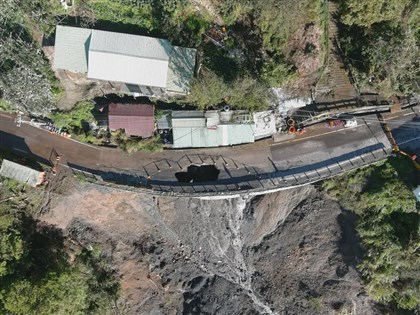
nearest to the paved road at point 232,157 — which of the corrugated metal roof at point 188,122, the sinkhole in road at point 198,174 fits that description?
the sinkhole in road at point 198,174

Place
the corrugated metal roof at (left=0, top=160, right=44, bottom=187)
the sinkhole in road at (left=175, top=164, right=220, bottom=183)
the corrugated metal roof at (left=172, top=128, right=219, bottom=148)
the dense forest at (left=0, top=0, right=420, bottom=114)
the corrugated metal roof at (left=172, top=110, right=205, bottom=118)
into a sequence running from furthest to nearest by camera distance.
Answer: the sinkhole in road at (left=175, top=164, right=220, bottom=183)
the corrugated metal roof at (left=172, top=128, right=219, bottom=148)
the corrugated metal roof at (left=172, top=110, right=205, bottom=118)
the corrugated metal roof at (left=0, top=160, right=44, bottom=187)
the dense forest at (left=0, top=0, right=420, bottom=114)

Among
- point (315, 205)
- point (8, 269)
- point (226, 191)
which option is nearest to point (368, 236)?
point (315, 205)

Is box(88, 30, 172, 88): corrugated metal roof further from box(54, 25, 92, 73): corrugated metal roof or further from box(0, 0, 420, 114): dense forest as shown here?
box(0, 0, 420, 114): dense forest

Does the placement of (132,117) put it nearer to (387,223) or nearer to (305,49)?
(305,49)

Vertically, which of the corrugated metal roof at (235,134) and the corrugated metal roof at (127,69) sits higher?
the corrugated metal roof at (127,69)

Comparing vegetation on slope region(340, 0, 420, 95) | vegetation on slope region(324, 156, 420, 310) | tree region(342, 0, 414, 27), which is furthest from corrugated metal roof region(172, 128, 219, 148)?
tree region(342, 0, 414, 27)

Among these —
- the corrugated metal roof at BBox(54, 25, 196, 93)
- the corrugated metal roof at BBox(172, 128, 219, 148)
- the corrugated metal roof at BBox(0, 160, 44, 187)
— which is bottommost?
the corrugated metal roof at BBox(0, 160, 44, 187)

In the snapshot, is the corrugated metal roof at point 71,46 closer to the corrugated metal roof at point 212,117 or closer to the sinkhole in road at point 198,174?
the corrugated metal roof at point 212,117
